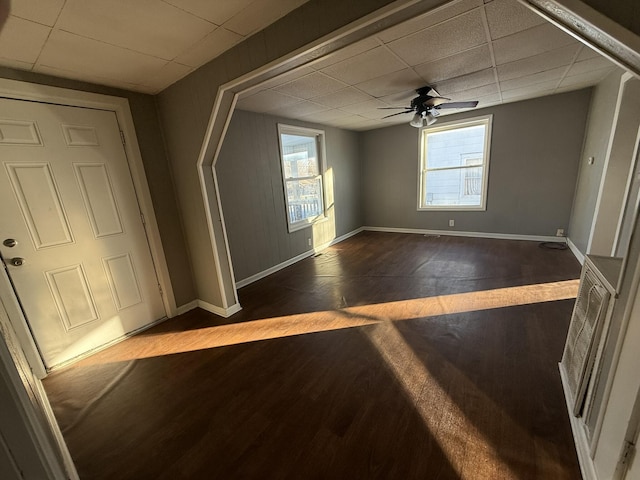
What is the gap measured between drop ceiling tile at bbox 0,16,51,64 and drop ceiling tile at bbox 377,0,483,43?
2019 mm

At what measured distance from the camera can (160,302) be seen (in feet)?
9.54

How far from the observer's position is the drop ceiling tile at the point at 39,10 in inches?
52.4

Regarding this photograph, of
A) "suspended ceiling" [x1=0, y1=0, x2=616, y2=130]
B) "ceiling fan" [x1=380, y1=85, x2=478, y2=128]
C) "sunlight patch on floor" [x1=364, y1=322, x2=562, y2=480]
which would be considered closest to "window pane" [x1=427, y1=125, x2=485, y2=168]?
"suspended ceiling" [x1=0, y1=0, x2=616, y2=130]

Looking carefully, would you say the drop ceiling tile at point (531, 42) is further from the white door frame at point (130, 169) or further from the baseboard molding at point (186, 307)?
the baseboard molding at point (186, 307)

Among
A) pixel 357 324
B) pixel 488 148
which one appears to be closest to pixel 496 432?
pixel 357 324

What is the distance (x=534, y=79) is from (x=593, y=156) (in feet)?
4.40

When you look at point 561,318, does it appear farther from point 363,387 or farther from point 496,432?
point 363,387

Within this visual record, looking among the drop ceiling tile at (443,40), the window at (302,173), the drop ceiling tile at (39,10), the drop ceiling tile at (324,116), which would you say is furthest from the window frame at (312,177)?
the drop ceiling tile at (39,10)

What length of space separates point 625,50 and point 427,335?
2.06m

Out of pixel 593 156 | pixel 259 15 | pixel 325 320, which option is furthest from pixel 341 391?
pixel 593 156

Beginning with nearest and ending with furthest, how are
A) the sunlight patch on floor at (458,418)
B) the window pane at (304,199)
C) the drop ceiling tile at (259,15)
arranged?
the sunlight patch on floor at (458,418) < the drop ceiling tile at (259,15) < the window pane at (304,199)

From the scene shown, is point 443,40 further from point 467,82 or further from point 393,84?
point 467,82

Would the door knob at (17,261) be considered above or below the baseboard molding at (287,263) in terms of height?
above

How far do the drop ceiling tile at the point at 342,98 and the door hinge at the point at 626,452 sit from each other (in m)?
3.35
